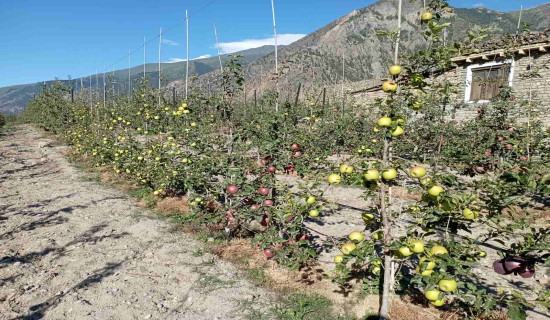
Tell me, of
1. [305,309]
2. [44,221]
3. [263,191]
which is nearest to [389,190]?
[305,309]

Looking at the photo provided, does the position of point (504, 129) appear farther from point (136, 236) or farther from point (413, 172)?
point (136, 236)

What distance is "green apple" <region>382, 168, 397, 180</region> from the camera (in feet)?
6.66

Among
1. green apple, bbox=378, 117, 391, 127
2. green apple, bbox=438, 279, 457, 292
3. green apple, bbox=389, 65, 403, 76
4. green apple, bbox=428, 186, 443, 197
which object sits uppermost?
green apple, bbox=389, 65, 403, 76

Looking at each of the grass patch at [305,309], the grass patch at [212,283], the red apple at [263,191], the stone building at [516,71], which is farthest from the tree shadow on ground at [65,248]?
the stone building at [516,71]

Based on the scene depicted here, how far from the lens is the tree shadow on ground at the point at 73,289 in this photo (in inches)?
112

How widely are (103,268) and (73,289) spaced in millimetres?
458

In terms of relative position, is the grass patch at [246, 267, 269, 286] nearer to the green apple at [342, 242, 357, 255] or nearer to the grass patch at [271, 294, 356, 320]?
the grass patch at [271, 294, 356, 320]

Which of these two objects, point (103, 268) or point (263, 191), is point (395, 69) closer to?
point (263, 191)

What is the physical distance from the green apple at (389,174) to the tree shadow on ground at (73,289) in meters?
3.30

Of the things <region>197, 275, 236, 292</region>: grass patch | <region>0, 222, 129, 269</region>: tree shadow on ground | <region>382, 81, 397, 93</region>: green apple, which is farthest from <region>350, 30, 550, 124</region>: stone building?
<region>0, 222, 129, 269</region>: tree shadow on ground

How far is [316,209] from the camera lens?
3.32m

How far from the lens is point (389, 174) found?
80.4 inches

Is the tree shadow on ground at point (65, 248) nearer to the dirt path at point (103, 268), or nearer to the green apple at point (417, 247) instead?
the dirt path at point (103, 268)

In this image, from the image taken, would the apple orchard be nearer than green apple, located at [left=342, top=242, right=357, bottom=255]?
Yes
